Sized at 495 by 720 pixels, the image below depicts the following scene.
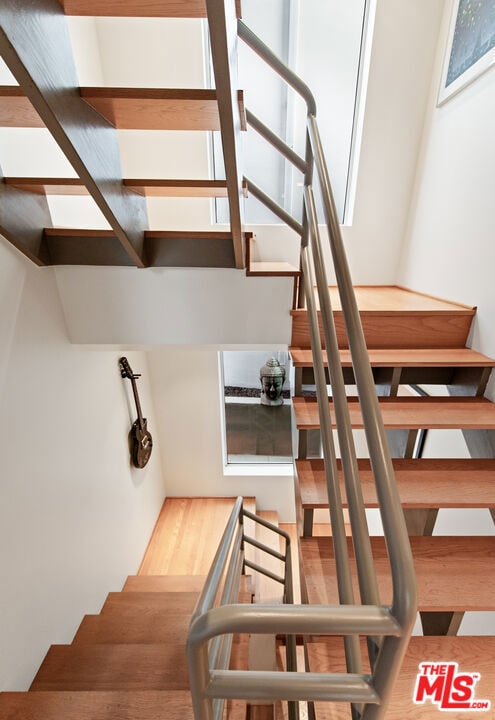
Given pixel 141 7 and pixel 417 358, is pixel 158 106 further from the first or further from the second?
pixel 417 358

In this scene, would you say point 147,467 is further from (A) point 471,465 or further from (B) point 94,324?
(A) point 471,465

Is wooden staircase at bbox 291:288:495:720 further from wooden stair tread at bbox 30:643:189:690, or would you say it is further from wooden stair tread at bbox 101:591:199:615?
wooden stair tread at bbox 101:591:199:615

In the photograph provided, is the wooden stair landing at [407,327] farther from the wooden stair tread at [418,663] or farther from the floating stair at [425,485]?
the wooden stair tread at [418,663]

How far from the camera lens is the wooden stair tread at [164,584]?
252 centimetres

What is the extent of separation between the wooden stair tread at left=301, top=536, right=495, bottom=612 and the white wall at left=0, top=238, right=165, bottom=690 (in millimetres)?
1195

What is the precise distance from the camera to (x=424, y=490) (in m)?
1.28

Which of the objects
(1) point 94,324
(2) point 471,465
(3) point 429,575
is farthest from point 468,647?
(1) point 94,324

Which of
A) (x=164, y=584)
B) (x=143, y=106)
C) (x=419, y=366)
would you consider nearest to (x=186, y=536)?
(x=164, y=584)

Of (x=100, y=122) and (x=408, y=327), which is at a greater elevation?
(x=100, y=122)

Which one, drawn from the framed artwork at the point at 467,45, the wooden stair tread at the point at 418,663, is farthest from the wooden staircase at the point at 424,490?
the framed artwork at the point at 467,45

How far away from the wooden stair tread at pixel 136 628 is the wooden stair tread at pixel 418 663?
3.40 ft

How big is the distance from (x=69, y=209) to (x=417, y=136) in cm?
252

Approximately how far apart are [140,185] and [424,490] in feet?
5.21

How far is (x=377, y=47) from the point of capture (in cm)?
239
